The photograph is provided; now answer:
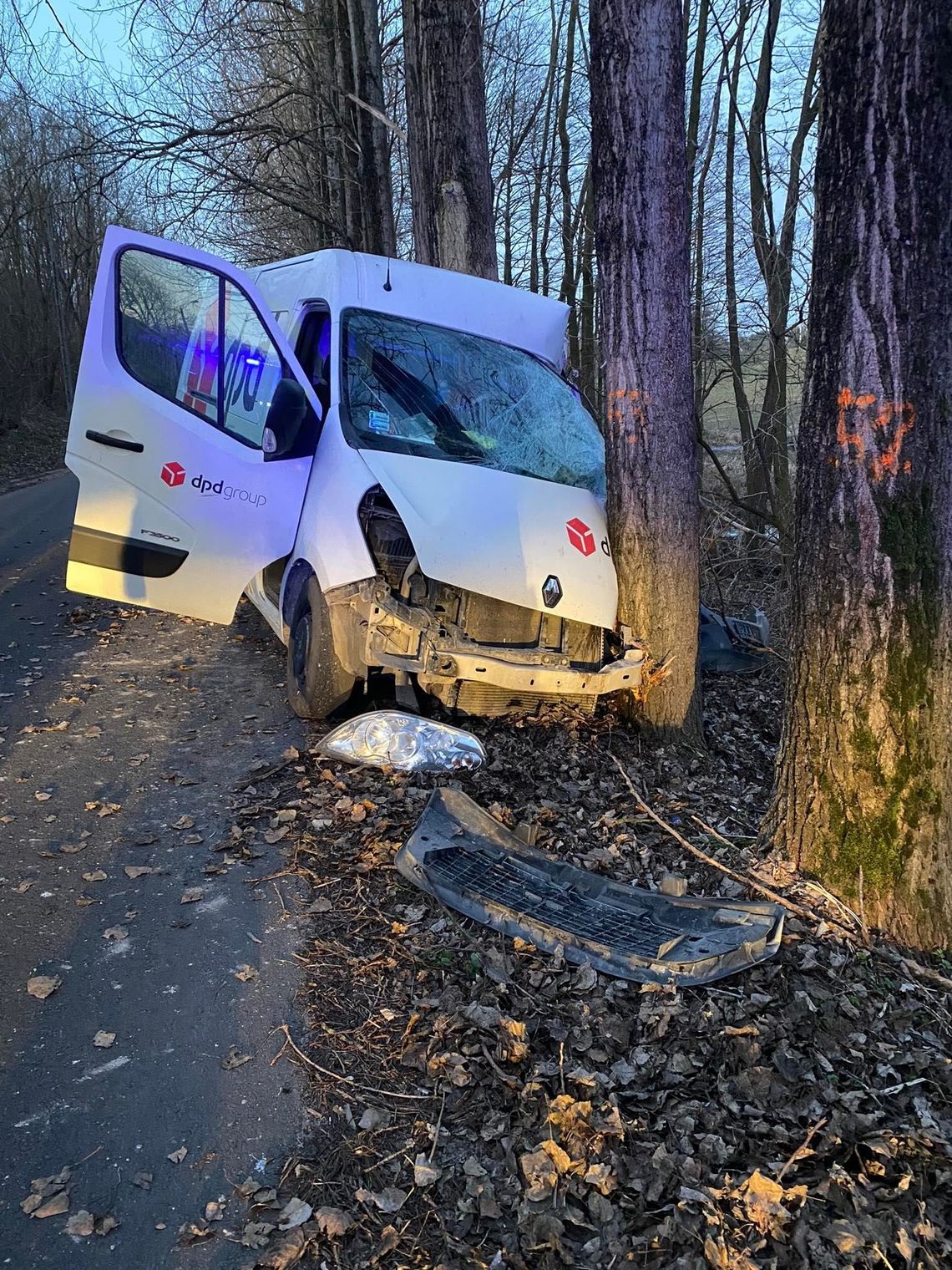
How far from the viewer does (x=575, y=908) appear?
363 centimetres

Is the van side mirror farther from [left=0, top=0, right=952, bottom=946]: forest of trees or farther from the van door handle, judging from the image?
[left=0, top=0, right=952, bottom=946]: forest of trees

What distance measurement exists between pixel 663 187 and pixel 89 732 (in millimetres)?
4654

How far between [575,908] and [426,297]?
14.0 ft

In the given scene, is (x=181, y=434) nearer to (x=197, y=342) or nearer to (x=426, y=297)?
(x=197, y=342)

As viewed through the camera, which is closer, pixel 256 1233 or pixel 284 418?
pixel 256 1233

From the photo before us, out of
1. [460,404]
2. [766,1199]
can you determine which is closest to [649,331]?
[460,404]

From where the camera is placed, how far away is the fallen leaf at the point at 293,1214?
2342 mm

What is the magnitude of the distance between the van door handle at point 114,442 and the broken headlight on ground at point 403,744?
2.02m

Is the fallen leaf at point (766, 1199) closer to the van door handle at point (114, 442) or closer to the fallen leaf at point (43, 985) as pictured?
the fallen leaf at point (43, 985)

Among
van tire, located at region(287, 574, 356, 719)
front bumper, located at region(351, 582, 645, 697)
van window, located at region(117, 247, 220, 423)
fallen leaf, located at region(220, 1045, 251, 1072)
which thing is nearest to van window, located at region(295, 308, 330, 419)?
van window, located at region(117, 247, 220, 423)

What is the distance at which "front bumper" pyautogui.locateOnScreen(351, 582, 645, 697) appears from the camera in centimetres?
465

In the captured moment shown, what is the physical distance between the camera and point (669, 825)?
14.2 ft

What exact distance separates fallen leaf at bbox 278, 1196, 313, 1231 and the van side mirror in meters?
4.02

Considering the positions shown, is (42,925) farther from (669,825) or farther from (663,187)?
(663,187)
